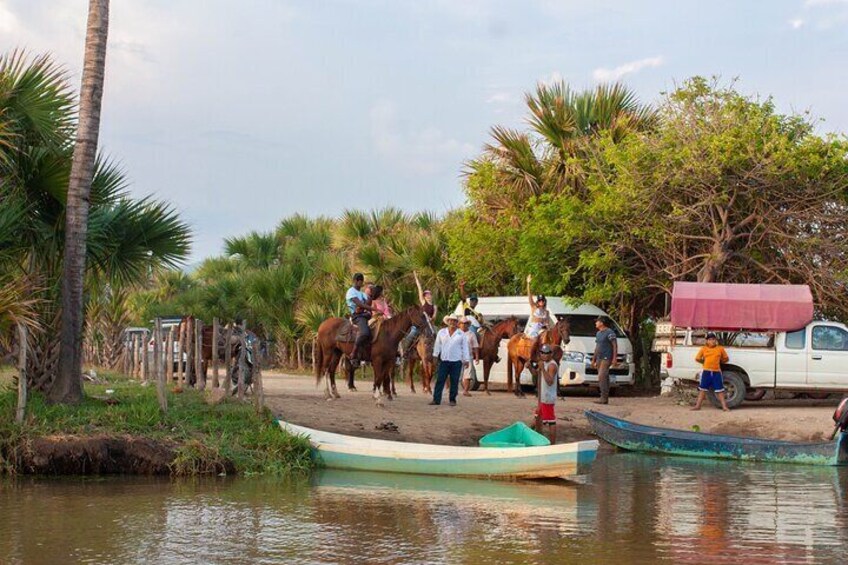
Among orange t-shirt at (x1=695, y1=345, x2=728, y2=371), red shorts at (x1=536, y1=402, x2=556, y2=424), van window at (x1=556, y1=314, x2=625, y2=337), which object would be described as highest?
van window at (x1=556, y1=314, x2=625, y2=337)

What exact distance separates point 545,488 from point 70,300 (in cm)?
755

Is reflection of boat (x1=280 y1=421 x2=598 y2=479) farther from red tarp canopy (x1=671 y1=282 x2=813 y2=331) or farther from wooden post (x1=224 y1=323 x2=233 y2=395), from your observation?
red tarp canopy (x1=671 y1=282 x2=813 y2=331)

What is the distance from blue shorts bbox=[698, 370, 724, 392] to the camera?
2117 centimetres

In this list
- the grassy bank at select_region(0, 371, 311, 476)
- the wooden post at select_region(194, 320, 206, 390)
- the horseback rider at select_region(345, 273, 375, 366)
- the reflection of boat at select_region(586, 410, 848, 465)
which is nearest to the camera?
the grassy bank at select_region(0, 371, 311, 476)

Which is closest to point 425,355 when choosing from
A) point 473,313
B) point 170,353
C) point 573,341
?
point 473,313

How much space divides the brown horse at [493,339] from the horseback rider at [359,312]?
17.4 feet

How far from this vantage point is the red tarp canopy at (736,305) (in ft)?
73.8

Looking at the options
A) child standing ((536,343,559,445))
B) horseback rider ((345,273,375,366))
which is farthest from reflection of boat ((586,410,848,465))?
horseback rider ((345,273,375,366))

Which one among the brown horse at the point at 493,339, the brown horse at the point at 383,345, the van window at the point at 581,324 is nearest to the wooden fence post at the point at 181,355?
the brown horse at the point at 383,345

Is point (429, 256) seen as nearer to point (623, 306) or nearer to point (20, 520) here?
point (623, 306)

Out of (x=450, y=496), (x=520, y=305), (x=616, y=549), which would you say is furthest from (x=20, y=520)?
(x=520, y=305)

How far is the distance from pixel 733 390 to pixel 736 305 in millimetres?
1795

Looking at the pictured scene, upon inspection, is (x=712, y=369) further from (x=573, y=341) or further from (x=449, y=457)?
(x=449, y=457)

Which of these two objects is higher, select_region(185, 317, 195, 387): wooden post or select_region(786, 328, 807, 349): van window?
select_region(786, 328, 807, 349): van window
